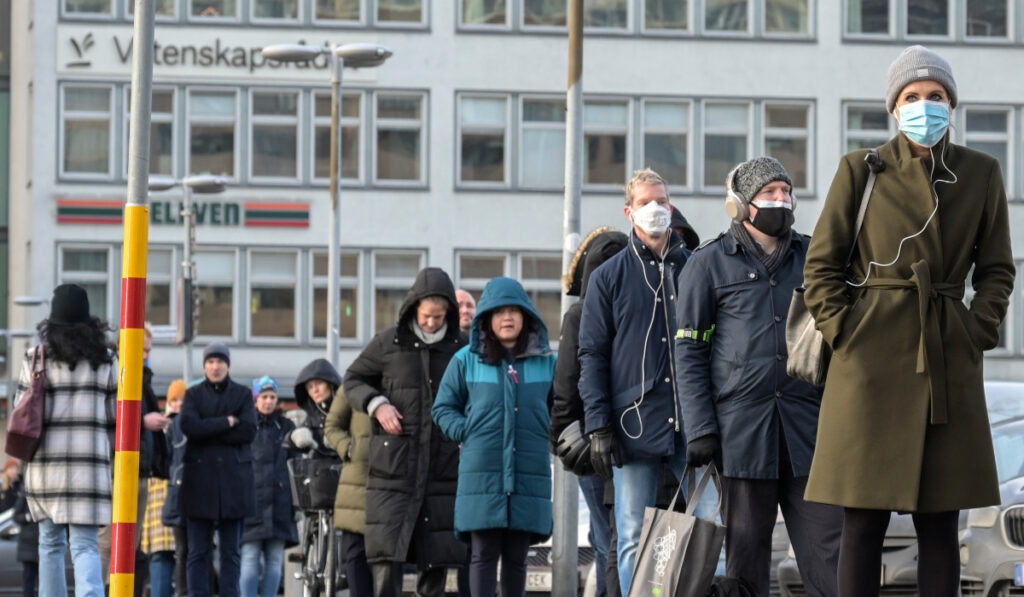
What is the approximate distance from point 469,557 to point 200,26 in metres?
36.5

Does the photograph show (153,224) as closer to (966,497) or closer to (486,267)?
→ (486,267)

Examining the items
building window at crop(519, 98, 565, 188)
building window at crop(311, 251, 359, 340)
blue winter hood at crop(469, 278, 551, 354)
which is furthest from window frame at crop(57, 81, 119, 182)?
blue winter hood at crop(469, 278, 551, 354)

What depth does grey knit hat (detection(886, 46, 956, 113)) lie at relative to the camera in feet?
21.7

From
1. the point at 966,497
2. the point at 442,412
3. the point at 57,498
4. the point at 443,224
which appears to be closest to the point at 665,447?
the point at 442,412

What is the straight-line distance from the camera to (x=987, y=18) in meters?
48.2

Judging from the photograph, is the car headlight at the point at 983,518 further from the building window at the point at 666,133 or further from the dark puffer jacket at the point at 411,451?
the building window at the point at 666,133

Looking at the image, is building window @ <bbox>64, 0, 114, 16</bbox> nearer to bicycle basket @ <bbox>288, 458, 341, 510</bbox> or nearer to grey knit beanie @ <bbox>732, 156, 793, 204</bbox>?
bicycle basket @ <bbox>288, 458, 341, 510</bbox>

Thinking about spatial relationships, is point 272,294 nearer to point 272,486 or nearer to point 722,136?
point 722,136

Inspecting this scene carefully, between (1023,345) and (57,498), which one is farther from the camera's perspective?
(1023,345)

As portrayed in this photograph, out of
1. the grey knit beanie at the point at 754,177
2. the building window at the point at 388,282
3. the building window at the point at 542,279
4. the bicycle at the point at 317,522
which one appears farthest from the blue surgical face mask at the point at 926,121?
the building window at the point at 542,279

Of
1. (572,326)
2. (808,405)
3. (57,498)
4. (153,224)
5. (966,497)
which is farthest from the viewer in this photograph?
(153,224)

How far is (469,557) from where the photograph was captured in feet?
37.4

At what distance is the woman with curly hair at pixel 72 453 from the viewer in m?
11.2

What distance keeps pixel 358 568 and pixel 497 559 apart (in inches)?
63.8
